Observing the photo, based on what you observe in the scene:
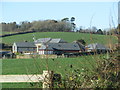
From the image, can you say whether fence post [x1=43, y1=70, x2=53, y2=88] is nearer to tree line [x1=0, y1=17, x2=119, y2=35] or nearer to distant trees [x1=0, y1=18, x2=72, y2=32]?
tree line [x1=0, y1=17, x2=119, y2=35]

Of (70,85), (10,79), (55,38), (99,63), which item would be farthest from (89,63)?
(55,38)

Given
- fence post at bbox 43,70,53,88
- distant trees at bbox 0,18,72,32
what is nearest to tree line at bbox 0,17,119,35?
distant trees at bbox 0,18,72,32

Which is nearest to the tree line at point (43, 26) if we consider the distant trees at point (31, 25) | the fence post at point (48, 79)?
the distant trees at point (31, 25)

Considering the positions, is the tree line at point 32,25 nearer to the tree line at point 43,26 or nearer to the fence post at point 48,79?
the tree line at point 43,26

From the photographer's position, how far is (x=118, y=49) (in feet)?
20.9

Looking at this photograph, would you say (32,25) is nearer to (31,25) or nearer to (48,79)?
(31,25)

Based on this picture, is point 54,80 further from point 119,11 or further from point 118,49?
point 119,11

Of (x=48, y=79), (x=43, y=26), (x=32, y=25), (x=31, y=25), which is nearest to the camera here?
(x=48, y=79)

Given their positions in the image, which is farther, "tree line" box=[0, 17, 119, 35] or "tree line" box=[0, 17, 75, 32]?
"tree line" box=[0, 17, 75, 32]

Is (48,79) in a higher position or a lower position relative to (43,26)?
lower

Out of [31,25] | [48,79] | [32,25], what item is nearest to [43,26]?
[32,25]

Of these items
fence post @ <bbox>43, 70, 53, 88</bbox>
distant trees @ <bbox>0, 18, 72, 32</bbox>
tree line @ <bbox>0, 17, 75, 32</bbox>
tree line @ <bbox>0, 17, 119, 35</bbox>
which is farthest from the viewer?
distant trees @ <bbox>0, 18, 72, 32</bbox>

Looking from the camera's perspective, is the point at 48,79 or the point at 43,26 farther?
the point at 43,26

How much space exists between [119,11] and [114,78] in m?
1.58
